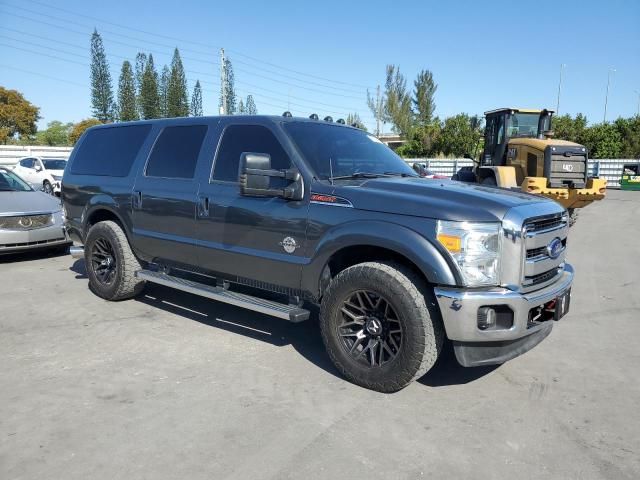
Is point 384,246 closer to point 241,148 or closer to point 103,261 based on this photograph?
point 241,148

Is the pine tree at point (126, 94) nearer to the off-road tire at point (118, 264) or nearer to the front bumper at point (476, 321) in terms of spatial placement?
the off-road tire at point (118, 264)

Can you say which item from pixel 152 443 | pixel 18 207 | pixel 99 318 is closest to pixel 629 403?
pixel 152 443

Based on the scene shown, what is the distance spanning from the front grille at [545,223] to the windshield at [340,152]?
4.67 feet

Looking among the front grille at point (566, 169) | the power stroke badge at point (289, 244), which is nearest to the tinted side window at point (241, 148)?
the power stroke badge at point (289, 244)

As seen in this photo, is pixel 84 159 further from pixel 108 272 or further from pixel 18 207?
pixel 18 207

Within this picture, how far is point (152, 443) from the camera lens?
3.10 meters

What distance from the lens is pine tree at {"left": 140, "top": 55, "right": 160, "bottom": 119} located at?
58.4 metres

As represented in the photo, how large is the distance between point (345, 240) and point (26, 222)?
21.4ft

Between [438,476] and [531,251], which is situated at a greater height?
[531,251]

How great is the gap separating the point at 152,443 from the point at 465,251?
7.49ft

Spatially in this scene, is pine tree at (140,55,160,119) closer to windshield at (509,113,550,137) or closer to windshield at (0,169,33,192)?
windshield at (509,113,550,137)

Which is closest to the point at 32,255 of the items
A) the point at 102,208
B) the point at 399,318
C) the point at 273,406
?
the point at 102,208

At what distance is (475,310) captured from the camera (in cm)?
339

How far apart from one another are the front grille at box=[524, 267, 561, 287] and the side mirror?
1.80 meters
